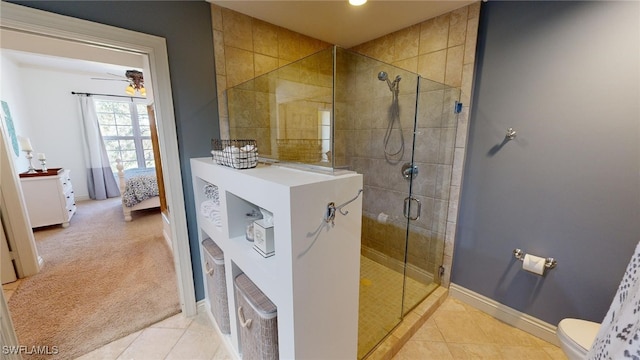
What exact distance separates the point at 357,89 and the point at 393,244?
4.56ft

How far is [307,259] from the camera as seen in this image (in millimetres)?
929

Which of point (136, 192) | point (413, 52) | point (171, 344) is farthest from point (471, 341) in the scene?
point (136, 192)

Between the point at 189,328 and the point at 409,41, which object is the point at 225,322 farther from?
the point at 409,41

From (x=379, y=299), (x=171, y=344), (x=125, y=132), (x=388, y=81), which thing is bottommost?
(x=171, y=344)

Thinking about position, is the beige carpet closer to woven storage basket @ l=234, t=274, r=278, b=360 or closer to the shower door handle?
woven storage basket @ l=234, t=274, r=278, b=360

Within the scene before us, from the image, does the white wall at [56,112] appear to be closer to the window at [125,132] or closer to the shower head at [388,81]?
the window at [125,132]

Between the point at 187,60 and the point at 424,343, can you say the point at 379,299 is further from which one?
the point at 187,60

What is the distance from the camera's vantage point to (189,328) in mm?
1743

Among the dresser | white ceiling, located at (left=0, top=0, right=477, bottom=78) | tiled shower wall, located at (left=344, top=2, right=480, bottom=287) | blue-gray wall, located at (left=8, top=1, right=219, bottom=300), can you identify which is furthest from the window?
tiled shower wall, located at (left=344, top=2, right=480, bottom=287)

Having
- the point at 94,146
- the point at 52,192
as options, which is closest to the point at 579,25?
the point at 52,192

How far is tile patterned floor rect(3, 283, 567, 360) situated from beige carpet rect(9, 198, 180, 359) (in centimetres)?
14

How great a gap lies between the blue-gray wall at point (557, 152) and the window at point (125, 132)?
20.8ft

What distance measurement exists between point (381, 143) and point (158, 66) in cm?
178

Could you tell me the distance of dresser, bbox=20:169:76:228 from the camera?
10.8 ft
